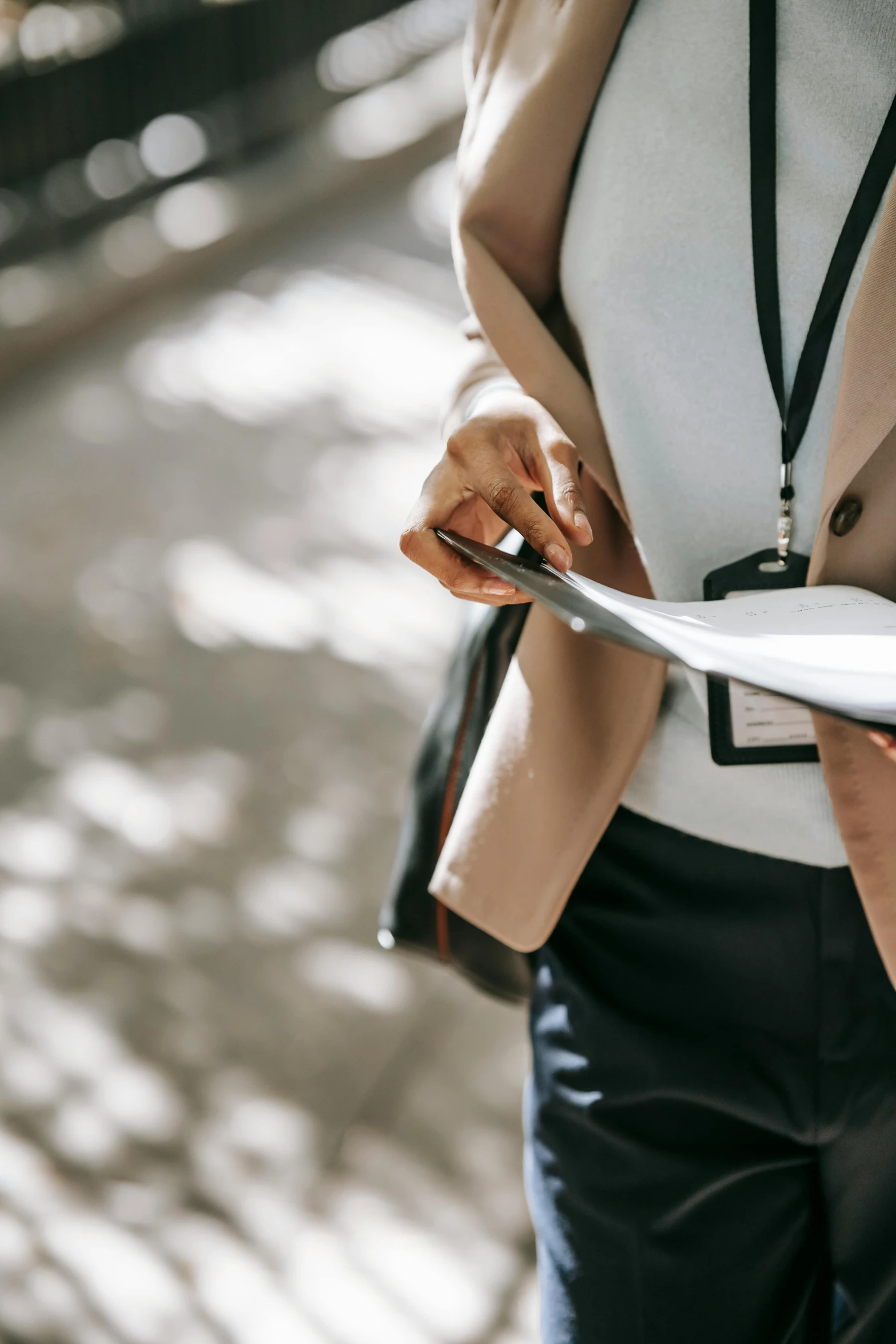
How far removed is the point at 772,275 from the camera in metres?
0.97

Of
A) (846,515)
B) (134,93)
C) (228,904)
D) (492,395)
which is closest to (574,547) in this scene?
(492,395)

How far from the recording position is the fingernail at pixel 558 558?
859 mm

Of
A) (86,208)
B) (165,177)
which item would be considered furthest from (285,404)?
(165,177)

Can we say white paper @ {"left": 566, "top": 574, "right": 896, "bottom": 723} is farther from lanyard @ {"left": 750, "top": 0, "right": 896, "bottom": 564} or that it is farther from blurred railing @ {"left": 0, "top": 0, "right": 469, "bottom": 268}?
blurred railing @ {"left": 0, "top": 0, "right": 469, "bottom": 268}

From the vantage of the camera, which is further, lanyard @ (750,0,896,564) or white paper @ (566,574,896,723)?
lanyard @ (750,0,896,564)

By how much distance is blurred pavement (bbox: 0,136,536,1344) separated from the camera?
1826 millimetres

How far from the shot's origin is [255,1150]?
6.51 feet

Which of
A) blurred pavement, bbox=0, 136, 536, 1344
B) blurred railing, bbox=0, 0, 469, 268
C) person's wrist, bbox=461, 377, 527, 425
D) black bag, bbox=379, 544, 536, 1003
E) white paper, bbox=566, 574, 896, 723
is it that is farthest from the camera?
blurred railing, bbox=0, 0, 469, 268

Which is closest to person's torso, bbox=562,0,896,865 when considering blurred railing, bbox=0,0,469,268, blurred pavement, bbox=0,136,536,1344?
blurred pavement, bbox=0,136,536,1344

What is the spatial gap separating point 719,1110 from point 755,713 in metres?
0.35

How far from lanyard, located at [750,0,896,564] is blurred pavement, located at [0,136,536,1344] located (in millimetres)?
1375

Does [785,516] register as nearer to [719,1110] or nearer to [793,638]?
[793,638]

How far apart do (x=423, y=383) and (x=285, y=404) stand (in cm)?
52

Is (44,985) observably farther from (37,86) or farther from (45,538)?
(37,86)
